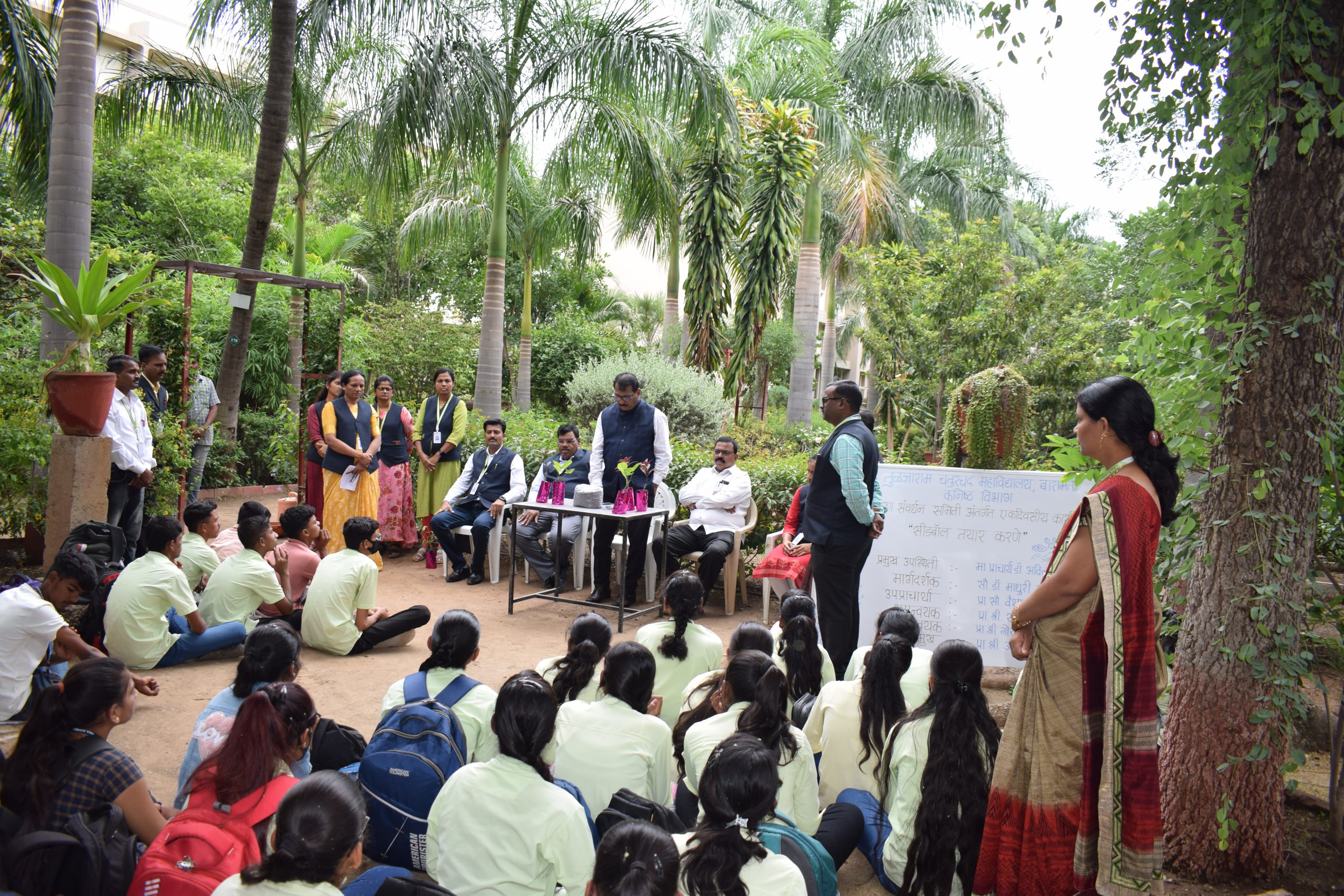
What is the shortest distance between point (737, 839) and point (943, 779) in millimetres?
1076

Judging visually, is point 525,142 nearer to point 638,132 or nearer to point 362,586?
point 638,132

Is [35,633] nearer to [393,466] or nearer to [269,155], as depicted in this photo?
[393,466]

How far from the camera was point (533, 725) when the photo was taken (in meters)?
2.65

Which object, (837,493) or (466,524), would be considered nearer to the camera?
(837,493)

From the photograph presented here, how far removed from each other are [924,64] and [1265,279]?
16.1 m

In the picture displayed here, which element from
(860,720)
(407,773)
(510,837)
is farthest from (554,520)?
(510,837)

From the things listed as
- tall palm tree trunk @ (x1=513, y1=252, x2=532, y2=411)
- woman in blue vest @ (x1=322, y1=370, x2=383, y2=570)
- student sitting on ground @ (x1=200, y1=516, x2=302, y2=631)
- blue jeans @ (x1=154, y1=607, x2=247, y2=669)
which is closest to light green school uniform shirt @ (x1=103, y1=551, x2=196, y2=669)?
blue jeans @ (x1=154, y1=607, x2=247, y2=669)

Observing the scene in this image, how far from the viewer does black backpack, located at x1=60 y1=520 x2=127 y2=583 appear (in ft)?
18.9

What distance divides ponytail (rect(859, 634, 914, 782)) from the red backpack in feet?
6.70

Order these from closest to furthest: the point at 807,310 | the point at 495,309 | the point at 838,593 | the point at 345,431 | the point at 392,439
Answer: the point at 838,593
the point at 345,431
the point at 392,439
the point at 495,309
the point at 807,310

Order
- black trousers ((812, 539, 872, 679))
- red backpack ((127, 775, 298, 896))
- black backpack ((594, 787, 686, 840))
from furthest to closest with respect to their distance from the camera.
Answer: black trousers ((812, 539, 872, 679))
black backpack ((594, 787, 686, 840))
red backpack ((127, 775, 298, 896))

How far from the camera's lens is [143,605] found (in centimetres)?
520

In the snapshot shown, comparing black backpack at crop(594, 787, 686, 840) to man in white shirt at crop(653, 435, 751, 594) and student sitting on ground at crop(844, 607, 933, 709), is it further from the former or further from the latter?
man in white shirt at crop(653, 435, 751, 594)

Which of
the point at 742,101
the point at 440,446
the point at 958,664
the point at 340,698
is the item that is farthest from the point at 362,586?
the point at 742,101
